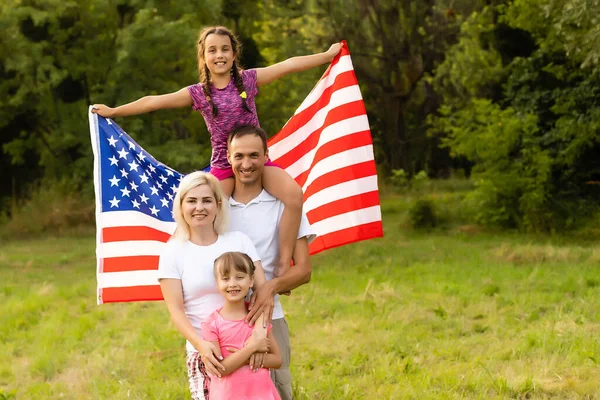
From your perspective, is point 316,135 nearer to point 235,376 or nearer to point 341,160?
point 341,160

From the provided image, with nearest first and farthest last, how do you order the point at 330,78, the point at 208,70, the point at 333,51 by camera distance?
the point at 208,70
the point at 333,51
the point at 330,78

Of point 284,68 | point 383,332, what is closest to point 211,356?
point 284,68

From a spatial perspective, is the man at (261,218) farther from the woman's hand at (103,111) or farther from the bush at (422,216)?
the bush at (422,216)

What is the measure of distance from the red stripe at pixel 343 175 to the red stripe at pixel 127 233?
113 cm

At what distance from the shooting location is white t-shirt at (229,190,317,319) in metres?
4.30

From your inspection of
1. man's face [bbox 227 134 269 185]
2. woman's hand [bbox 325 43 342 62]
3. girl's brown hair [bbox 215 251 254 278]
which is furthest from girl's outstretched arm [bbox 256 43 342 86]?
girl's brown hair [bbox 215 251 254 278]

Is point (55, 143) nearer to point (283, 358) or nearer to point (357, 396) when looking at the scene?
point (357, 396)

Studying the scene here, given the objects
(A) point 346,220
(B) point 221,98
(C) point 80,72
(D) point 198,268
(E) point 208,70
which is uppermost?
(C) point 80,72

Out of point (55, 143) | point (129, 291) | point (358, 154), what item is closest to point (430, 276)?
point (358, 154)

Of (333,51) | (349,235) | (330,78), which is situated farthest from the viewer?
(330,78)

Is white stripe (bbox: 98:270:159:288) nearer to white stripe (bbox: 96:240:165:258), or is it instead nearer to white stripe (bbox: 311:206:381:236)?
white stripe (bbox: 96:240:165:258)

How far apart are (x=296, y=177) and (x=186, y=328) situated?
7.51ft

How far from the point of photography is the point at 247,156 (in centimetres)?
419

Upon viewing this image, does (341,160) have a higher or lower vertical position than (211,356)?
higher
